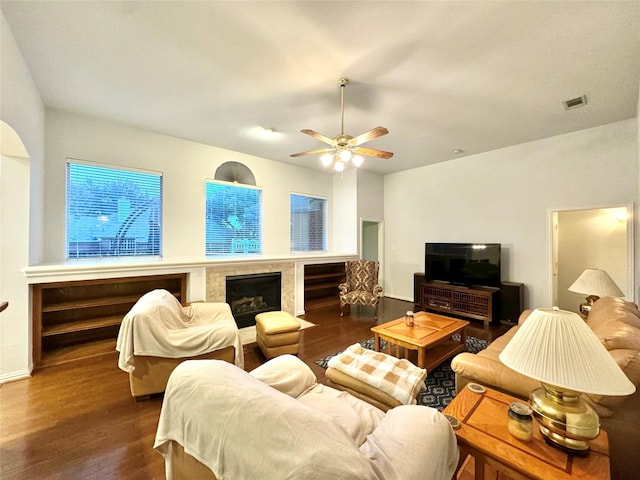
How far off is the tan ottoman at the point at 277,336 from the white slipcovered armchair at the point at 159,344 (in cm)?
53

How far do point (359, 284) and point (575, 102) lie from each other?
405 centimetres

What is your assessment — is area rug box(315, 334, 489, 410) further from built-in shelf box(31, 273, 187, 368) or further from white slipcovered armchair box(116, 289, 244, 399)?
built-in shelf box(31, 273, 187, 368)

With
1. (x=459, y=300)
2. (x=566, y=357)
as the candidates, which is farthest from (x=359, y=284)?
(x=566, y=357)

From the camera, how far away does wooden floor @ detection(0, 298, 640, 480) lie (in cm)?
159

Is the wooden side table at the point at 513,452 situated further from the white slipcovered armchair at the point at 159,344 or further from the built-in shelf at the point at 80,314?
the built-in shelf at the point at 80,314

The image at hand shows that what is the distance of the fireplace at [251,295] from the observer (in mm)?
4344

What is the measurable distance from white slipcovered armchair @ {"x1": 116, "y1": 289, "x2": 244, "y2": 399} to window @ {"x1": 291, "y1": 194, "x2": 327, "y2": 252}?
133 inches

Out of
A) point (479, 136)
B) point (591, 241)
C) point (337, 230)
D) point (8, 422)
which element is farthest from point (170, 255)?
point (591, 241)

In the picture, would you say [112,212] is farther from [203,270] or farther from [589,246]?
[589,246]

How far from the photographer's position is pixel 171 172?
4172 millimetres

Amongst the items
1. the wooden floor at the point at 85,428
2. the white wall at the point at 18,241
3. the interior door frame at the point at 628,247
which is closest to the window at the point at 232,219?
the white wall at the point at 18,241

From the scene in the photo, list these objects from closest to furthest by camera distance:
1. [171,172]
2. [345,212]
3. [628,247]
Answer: [628,247]
[171,172]
[345,212]

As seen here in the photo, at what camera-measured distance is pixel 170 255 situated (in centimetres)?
416

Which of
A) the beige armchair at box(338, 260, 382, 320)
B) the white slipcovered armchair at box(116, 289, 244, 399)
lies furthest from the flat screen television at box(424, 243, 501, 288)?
the white slipcovered armchair at box(116, 289, 244, 399)
